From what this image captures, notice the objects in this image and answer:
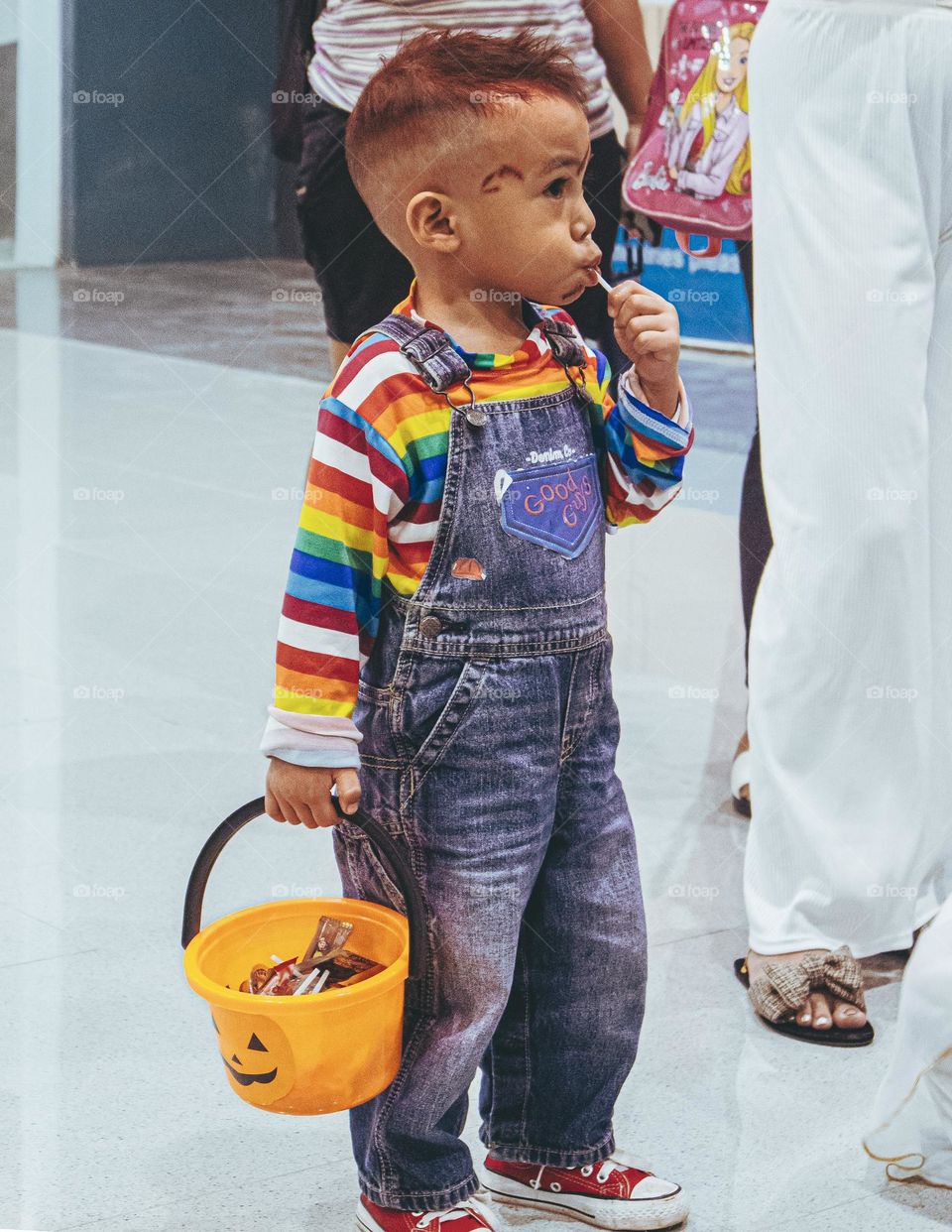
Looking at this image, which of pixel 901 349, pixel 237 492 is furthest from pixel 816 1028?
pixel 237 492

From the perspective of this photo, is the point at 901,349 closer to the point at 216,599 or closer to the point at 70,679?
the point at 70,679

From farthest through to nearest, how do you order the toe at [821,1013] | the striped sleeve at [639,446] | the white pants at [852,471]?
the toe at [821,1013] → the white pants at [852,471] → the striped sleeve at [639,446]

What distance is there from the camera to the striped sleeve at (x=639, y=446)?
1458 millimetres

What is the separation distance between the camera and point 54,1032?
6.21ft

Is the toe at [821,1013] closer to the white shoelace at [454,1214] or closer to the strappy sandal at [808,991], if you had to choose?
the strappy sandal at [808,991]

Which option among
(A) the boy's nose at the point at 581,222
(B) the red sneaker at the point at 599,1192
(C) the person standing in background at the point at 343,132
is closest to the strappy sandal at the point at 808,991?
(B) the red sneaker at the point at 599,1192

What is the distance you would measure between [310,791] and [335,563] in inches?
7.4

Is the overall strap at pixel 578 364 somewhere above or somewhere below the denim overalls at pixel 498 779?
above

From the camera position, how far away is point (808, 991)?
1980 mm

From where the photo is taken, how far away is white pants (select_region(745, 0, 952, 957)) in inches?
72.6

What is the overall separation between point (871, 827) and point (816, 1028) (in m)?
0.25

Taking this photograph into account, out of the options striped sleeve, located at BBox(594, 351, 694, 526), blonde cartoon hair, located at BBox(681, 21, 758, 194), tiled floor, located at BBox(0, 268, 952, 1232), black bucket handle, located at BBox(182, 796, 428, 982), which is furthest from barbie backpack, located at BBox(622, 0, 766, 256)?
black bucket handle, located at BBox(182, 796, 428, 982)

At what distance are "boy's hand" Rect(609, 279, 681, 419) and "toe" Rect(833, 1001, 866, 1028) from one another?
877 mm

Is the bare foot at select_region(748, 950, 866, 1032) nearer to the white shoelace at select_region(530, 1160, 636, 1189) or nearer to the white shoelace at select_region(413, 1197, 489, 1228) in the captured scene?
the white shoelace at select_region(530, 1160, 636, 1189)
